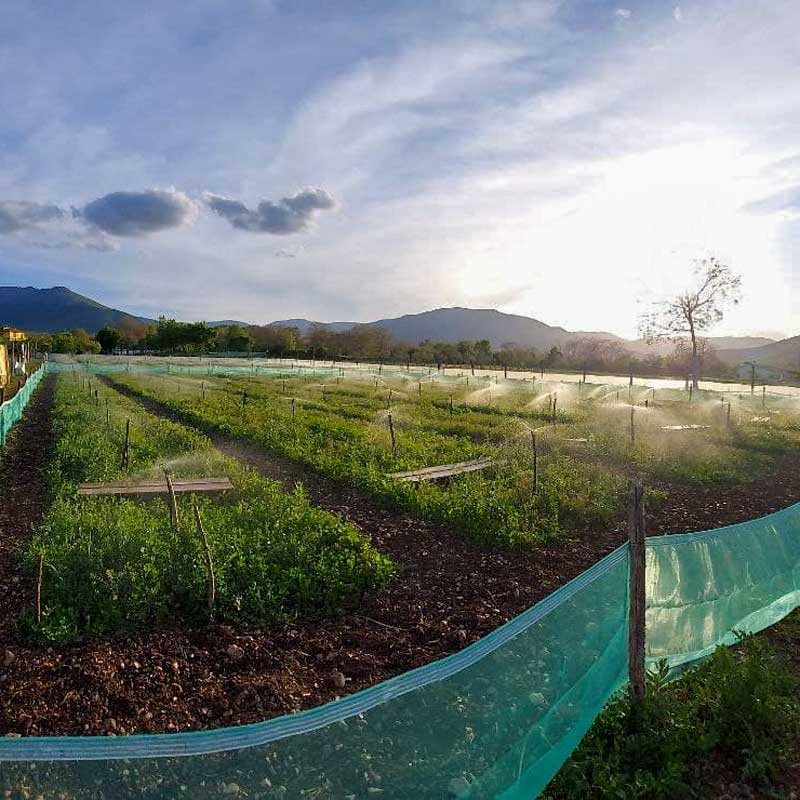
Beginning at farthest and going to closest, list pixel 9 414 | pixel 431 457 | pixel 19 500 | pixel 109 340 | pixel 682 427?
pixel 109 340 < pixel 682 427 < pixel 9 414 < pixel 431 457 < pixel 19 500

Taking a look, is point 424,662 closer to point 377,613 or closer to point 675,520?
point 377,613

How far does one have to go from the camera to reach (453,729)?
11.2 ft

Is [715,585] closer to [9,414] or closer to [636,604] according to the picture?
[636,604]

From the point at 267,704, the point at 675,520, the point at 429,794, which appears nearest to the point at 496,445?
the point at 675,520

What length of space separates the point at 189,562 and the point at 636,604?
14.6 ft

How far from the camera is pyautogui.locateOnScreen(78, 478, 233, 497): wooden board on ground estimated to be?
29.1ft

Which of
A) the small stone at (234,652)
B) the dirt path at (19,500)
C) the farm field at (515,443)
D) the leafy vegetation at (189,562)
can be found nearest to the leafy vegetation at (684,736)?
the small stone at (234,652)

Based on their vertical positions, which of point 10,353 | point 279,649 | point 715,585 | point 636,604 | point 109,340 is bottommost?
point 279,649

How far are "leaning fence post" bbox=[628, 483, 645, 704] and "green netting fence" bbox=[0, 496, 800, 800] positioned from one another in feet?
0.51

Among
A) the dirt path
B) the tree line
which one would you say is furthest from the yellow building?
the tree line

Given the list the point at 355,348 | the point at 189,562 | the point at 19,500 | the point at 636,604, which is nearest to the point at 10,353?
the point at 19,500

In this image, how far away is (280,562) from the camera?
6.86 m

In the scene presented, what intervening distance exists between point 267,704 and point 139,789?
1732 millimetres

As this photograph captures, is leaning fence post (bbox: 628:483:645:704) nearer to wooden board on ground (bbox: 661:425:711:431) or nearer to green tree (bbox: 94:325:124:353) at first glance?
wooden board on ground (bbox: 661:425:711:431)
